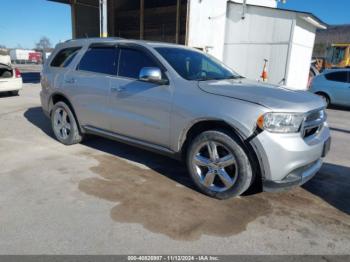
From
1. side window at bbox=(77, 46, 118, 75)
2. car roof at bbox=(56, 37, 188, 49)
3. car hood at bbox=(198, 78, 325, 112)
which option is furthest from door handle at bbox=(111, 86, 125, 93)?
car hood at bbox=(198, 78, 325, 112)

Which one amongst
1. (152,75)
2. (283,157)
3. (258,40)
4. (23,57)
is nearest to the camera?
(283,157)

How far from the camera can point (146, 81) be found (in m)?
4.15

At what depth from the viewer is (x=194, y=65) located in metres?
4.46

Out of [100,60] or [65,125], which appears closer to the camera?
[100,60]

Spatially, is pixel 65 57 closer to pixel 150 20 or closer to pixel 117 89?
pixel 117 89

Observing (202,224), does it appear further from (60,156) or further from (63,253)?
(60,156)

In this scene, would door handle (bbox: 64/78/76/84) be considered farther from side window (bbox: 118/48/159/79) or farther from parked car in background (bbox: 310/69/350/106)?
parked car in background (bbox: 310/69/350/106)

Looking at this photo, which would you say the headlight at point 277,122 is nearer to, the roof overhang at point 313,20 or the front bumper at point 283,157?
the front bumper at point 283,157

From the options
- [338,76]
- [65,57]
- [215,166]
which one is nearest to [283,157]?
[215,166]

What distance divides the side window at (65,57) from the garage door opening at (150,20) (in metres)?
10.4

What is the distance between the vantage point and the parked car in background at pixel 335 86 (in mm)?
11586

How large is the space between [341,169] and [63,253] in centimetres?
419

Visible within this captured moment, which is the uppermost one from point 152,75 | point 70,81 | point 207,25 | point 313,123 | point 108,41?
point 207,25

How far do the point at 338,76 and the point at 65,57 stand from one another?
10146mm
